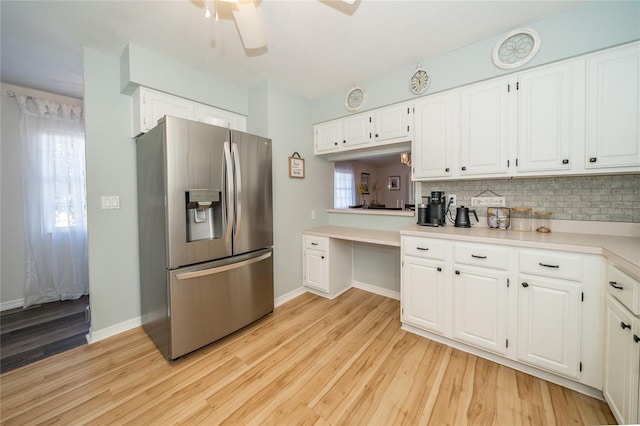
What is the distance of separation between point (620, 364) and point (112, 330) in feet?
11.9

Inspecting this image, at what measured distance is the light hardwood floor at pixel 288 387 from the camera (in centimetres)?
137

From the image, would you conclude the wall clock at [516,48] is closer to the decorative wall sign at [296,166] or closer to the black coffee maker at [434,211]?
the black coffee maker at [434,211]

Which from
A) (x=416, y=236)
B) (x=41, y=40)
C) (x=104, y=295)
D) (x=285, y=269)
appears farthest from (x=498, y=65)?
(x=104, y=295)

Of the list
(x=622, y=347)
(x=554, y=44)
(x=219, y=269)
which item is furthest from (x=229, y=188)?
(x=554, y=44)

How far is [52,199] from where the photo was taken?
2.87 meters

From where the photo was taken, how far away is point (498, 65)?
198 centimetres

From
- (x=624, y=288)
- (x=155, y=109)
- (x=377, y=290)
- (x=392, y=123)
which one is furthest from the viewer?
(x=377, y=290)

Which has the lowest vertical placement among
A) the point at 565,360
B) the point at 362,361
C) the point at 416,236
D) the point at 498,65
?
the point at 362,361

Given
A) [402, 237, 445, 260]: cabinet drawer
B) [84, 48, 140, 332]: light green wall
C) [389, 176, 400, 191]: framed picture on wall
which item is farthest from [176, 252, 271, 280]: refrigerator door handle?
[389, 176, 400, 191]: framed picture on wall

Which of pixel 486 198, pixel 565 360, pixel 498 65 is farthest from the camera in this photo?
pixel 486 198

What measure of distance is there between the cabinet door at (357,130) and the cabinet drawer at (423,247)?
4.27 ft

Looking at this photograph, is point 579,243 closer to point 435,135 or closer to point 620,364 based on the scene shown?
point 620,364

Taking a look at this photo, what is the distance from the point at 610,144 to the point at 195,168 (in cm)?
298

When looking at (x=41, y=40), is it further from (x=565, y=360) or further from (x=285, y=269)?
(x=565, y=360)
